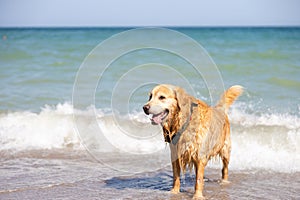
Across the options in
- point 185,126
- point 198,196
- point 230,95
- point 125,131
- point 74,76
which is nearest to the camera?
point 185,126

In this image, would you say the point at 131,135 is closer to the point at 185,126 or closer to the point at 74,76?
the point at 185,126

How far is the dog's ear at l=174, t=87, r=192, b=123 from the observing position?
5.44 meters

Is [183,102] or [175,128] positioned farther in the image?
[175,128]

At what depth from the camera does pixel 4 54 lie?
906 inches

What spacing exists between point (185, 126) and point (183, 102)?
1.15ft

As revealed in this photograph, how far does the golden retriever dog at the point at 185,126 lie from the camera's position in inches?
214

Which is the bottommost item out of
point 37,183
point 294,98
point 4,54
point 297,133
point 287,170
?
point 37,183

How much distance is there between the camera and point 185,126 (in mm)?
5574

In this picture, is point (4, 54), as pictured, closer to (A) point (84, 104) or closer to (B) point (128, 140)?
(A) point (84, 104)

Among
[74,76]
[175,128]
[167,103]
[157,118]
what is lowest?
[175,128]

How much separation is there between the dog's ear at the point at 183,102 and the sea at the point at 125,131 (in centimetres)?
69

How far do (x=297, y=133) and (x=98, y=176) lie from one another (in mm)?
4590

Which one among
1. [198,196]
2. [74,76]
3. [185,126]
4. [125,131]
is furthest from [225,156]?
[74,76]

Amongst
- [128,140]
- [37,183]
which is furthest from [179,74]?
[37,183]
